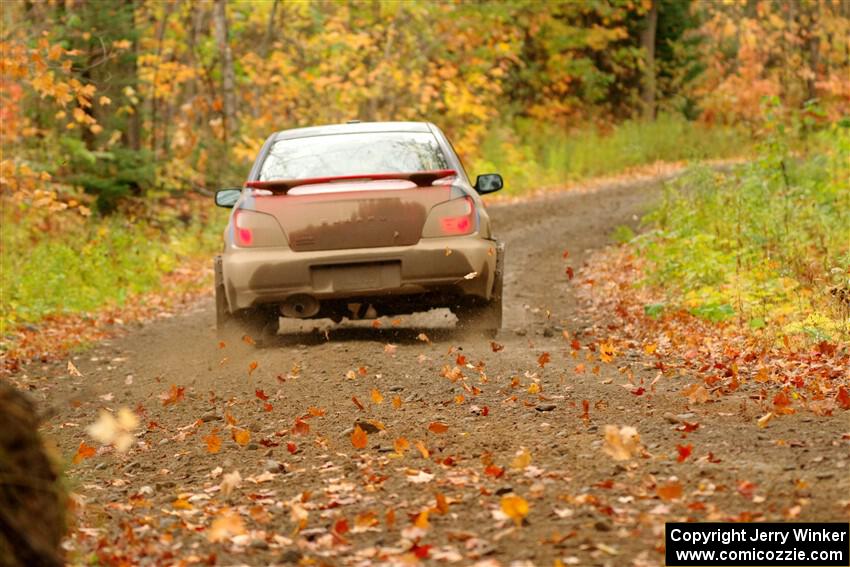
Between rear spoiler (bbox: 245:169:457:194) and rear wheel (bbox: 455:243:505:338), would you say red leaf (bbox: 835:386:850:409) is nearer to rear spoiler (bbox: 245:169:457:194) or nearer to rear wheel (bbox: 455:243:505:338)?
rear wheel (bbox: 455:243:505:338)

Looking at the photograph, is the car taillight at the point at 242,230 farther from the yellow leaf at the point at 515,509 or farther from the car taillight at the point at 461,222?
→ the yellow leaf at the point at 515,509

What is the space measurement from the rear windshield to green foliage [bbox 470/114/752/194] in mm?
18013

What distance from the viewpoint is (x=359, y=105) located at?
3159cm

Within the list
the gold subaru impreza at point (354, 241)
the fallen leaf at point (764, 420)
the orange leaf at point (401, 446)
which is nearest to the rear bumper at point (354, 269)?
the gold subaru impreza at point (354, 241)

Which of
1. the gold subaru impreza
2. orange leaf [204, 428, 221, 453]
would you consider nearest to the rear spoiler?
the gold subaru impreza

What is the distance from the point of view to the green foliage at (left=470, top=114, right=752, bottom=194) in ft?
97.5

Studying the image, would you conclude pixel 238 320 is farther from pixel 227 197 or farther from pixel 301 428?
pixel 301 428

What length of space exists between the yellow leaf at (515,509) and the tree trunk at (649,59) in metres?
33.3

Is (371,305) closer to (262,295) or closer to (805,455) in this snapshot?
(262,295)

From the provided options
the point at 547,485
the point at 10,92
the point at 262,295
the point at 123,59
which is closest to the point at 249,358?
the point at 262,295

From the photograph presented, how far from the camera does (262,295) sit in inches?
364

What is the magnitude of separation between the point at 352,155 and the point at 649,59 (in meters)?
29.0

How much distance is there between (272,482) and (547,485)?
1363 mm

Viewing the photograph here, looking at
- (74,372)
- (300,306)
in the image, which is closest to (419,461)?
(300,306)
